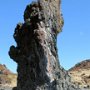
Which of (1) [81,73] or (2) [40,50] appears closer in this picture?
(2) [40,50]

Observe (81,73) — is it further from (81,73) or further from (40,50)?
(40,50)

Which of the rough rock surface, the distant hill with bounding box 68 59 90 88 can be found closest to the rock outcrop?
the distant hill with bounding box 68 59 90 88

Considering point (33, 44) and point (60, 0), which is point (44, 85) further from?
point (60, 0)

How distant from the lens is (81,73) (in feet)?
262

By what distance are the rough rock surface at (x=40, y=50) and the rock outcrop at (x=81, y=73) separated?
3221 centimetres

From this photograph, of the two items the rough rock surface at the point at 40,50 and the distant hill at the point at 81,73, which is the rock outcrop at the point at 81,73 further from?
the rough rock surface at the point at 40,50

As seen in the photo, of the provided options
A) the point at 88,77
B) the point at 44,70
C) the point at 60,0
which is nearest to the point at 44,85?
the point at 44,70

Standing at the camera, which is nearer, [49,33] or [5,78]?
[49,33]

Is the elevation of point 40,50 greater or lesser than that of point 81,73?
lesser

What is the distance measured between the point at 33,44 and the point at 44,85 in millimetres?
2033

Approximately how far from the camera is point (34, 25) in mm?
25672

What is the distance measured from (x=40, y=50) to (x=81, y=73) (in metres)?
55.5

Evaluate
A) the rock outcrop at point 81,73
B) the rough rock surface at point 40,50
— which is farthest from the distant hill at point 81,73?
the rough rock surface at point 40,50

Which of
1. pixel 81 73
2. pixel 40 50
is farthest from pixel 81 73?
pixel 40 50
